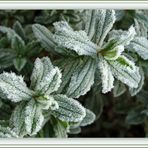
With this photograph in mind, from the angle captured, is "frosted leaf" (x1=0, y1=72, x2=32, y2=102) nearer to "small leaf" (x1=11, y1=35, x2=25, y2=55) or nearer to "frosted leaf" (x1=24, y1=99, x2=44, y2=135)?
"frosted leaf" (x1=24, y1=99, x2=44, y2=135)

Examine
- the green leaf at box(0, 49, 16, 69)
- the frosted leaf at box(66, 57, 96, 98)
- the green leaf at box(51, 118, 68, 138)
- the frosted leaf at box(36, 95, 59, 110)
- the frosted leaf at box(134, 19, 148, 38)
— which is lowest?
the green leaf at box(51, 118, 68, 138)

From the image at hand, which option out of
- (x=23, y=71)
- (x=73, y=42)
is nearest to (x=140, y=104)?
(x=23, y=71)

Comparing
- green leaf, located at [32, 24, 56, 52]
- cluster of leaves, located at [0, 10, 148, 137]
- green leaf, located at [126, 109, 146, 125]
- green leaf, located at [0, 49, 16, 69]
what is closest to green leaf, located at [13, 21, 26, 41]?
cluster of leaves, located at [0, 10, 148, 137]

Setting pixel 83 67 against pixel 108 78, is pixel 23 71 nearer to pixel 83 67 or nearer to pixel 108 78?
pixel 83 67

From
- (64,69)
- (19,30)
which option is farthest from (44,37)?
(19,30)

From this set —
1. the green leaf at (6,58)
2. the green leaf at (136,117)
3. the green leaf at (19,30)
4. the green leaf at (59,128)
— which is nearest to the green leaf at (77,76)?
the green leaf at (59,128)

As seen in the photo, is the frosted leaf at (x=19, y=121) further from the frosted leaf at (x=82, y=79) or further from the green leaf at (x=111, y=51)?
the green leaf at (x=111, y=51)
